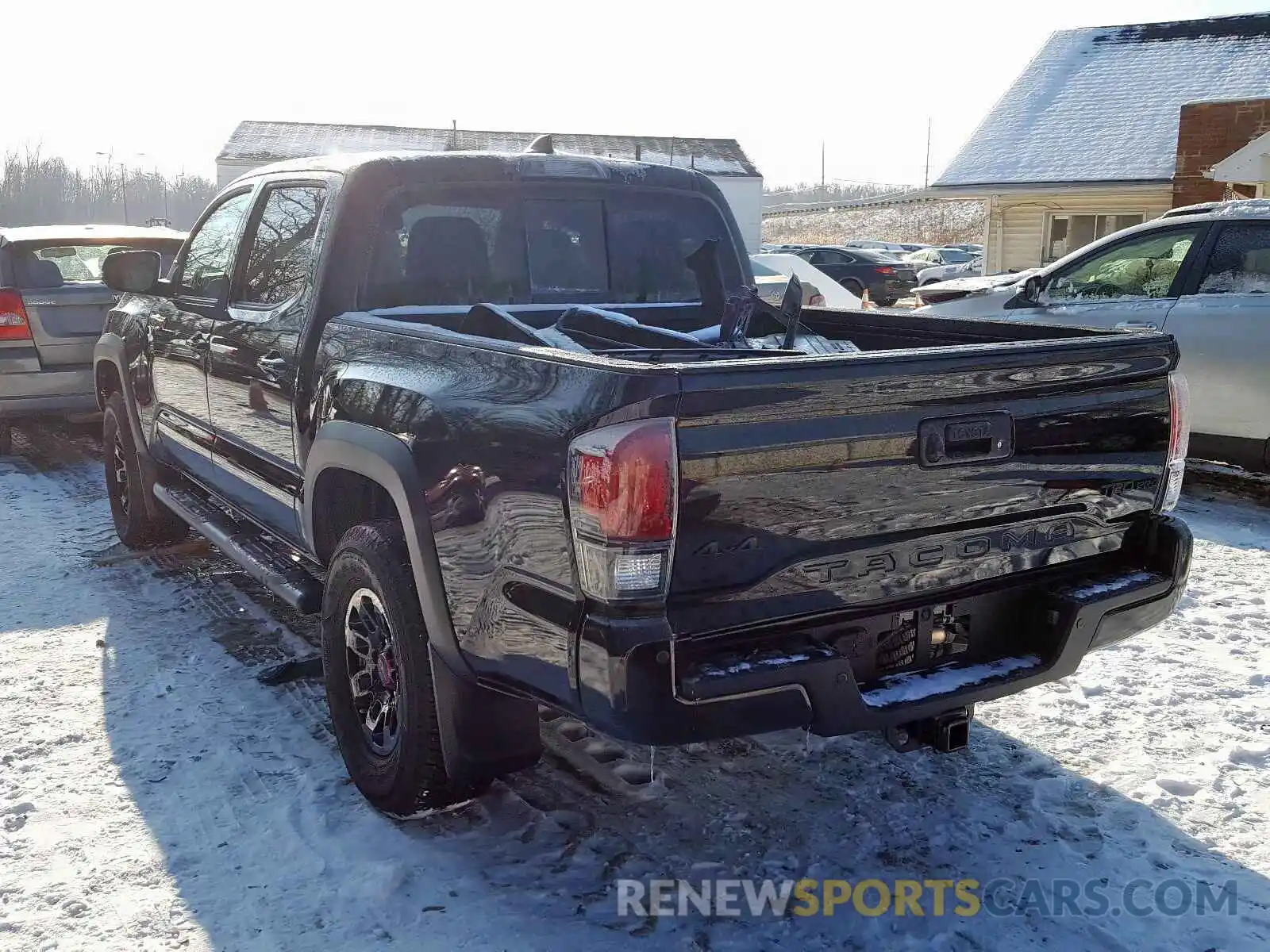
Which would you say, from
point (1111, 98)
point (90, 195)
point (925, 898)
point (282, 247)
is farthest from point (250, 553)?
point (90, 195)

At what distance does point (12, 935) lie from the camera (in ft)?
9.67

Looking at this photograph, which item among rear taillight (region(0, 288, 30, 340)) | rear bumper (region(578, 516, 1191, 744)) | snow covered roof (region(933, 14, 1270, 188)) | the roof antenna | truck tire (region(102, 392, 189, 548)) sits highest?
snow covered roof (region(933, 14, 1270, 188))

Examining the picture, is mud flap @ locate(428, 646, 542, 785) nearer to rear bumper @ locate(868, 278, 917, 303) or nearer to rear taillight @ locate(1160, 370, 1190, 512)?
rear taillight @ locate(1160, 370, 1190, 512)

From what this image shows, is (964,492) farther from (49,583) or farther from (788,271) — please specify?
(788,271)

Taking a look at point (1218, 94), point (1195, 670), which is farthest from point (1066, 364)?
point (1218, 94)

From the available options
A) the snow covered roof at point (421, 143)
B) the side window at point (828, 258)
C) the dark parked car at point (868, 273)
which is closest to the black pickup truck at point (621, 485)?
the dark parked car at point (868, 273)

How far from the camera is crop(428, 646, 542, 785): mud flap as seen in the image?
10.3 feet

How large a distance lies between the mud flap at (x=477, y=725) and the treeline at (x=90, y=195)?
3102 inches

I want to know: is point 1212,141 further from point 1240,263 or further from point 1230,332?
point 1230,332

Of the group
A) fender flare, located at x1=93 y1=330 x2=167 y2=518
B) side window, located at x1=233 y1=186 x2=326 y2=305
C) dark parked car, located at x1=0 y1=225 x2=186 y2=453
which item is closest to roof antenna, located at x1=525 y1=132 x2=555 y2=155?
side window, located at x1=233 y1=186 x2=326 y2=305

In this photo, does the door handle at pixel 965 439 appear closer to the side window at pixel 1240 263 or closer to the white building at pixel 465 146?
the side window at pixel 1240 263

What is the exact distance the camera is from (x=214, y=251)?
5215mm

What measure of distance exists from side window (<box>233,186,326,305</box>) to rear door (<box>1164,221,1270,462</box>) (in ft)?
18.2

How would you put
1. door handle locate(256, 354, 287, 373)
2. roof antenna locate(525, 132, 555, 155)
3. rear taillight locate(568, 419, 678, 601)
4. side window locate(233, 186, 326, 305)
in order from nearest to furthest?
rear taillight locate(568, 419, 678, 601) → door handle locate(256, 354, 287, 373) → side window locate(233, 186, 326, 305) → roof antenna locate(525, 132, 555, 155)
